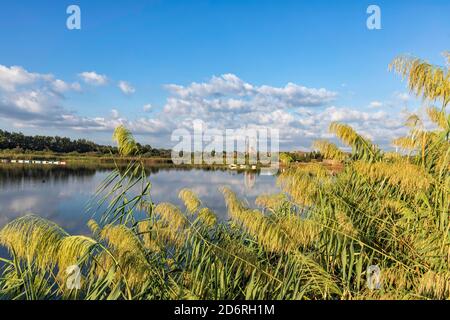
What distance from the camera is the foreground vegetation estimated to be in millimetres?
3338

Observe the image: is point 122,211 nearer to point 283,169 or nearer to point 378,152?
point 283,169

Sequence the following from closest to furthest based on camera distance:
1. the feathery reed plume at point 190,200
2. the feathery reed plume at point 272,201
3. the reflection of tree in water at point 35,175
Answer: the feathery reed plume at point 190,200
the feathery reed plume at point 272,201
the reflection of tree in water at point 35,175

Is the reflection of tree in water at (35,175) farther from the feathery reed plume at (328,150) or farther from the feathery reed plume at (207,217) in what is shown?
the feathery reed plume at (328,150)

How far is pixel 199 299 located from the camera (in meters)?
3.45

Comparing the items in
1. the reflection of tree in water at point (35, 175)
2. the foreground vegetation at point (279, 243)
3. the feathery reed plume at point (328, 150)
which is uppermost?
the feathery reed plume at point (328, 150)

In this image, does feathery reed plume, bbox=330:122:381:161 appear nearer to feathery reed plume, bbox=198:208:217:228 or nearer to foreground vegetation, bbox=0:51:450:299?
foreground vegetation, bbox=0:51:450:299

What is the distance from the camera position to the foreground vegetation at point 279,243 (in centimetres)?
334

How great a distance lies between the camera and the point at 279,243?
379cm

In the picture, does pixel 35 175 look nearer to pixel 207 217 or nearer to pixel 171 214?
pixel 207 217

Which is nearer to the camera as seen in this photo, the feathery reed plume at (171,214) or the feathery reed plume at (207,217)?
the feathery reed plume at (171,214)

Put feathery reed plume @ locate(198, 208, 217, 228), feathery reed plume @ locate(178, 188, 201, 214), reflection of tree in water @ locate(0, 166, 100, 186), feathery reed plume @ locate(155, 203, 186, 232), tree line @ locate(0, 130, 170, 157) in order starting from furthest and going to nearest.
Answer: tree line @ locate(0, 130, 170, 157) < reflection of tree in water @ locate(0, 166, 100, 186) < feathery reed plume @ locate(178, 188, 201, 214) < feathery reed plume @ locate(198, 208, 217, 228) < feathery reed plume @ locate(155, 203, 186, 232)

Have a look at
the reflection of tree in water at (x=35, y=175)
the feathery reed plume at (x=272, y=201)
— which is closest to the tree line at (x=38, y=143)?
the reflection of tree in water at (x=35, y=175)

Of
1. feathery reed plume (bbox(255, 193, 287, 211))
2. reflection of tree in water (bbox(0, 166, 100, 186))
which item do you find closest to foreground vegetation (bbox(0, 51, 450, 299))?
feathery reed plume (bbox(255, 193, 287, 211))
